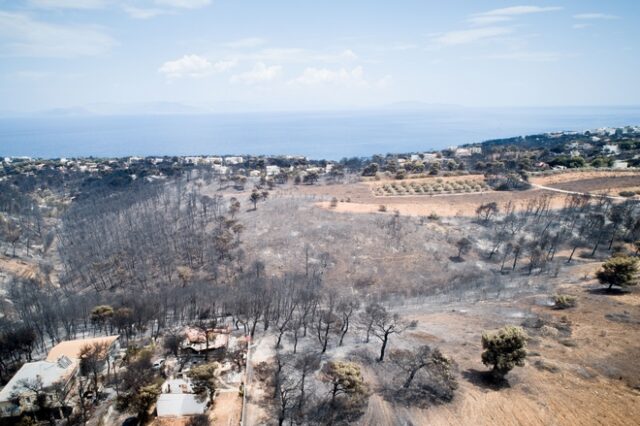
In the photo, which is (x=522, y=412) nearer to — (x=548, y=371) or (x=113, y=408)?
(x=548, y=371)

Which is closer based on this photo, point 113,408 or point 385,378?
point 113,408

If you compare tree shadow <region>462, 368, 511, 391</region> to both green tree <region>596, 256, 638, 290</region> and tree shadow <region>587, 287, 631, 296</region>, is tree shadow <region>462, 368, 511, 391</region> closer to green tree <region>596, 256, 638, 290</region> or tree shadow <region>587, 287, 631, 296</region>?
tree shadow <region>587, 287, 631, 296</region>

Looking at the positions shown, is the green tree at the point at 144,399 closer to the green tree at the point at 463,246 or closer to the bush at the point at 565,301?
the bush at the point at 565,301

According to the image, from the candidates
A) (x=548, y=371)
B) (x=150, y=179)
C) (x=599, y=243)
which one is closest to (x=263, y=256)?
(x=548, y=371)

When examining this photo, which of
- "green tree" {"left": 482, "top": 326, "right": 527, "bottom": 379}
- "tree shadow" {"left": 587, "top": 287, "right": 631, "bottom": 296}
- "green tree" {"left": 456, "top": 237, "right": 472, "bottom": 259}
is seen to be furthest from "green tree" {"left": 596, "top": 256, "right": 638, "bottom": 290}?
"green tree" {"left": 482, "top": 326, "right": 527, "bottom": 379}

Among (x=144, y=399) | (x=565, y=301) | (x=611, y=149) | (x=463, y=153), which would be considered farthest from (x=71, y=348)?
(x=611, y=149)

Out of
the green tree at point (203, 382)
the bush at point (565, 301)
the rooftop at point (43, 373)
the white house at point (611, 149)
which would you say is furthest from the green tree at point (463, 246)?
the white house at point (611, 149)
